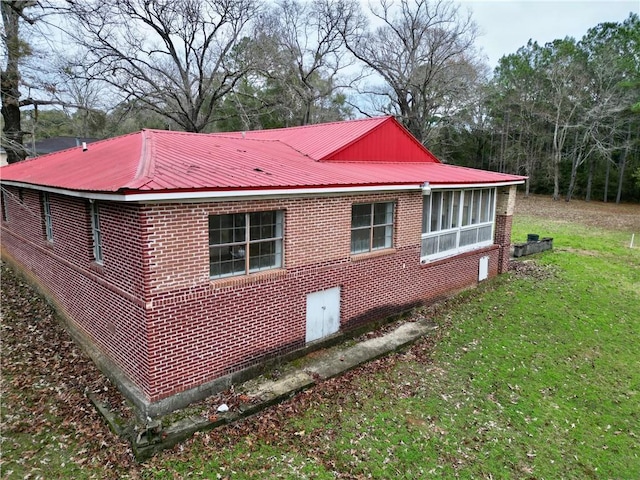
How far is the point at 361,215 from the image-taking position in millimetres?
9656

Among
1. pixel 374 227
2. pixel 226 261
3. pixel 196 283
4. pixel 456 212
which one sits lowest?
pixel 196 283

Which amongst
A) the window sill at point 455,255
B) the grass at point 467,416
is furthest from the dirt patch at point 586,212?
the grass at point 467,416

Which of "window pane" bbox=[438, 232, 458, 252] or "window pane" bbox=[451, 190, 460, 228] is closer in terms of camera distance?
"window pane" bbox=[438, 232, 458, 252]

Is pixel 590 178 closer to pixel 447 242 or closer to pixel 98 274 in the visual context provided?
pixel 447 242

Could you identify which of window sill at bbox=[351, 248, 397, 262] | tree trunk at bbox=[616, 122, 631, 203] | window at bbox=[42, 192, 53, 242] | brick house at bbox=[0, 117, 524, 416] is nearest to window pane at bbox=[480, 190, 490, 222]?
brick house at bbox=[0, 117, 524, 416]

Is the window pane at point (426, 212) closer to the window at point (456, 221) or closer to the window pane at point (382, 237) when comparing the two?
the window at point (456, 221)

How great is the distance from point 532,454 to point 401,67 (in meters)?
31.1

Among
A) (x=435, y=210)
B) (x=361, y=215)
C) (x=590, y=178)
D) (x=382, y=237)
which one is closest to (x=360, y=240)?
(x=361, y=215)

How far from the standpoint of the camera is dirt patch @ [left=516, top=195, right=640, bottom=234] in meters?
28.9

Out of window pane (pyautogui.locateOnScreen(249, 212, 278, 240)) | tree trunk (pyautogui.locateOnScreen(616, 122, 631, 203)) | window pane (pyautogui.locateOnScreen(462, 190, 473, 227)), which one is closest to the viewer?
window pane (pyautogui.locateOnScreen(249, 212, 278, 240))

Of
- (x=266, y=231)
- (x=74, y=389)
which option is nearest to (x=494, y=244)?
(x=266, y=231)

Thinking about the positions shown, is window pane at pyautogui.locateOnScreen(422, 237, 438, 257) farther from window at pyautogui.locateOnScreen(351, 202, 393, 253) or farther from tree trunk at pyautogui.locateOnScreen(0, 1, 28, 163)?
tree trunk at pyautogui.locateOnScreen(0, 1, 28, 163)

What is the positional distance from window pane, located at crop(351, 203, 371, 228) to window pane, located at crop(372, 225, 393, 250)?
0.39 metres

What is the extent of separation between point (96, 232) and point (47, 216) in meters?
3.50
